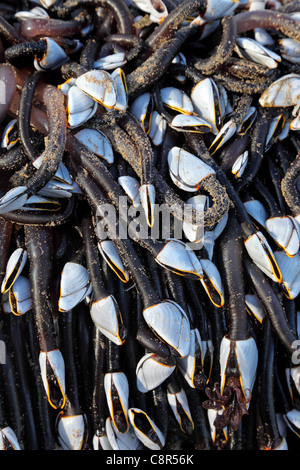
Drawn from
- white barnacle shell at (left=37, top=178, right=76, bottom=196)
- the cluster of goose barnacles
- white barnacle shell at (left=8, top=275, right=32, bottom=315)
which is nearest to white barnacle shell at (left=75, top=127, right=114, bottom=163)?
the cluster of goose barnacles

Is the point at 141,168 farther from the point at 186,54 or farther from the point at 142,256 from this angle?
the point at 186,54

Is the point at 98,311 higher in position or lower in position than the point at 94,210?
lower

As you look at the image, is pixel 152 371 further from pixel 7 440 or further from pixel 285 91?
pixel 285 91

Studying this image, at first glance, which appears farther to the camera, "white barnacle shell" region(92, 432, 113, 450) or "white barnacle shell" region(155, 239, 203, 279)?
"white barnacle shell" region(92, 432, 113, 450)

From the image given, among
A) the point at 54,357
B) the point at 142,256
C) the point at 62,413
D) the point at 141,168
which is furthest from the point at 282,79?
the point at 62,413

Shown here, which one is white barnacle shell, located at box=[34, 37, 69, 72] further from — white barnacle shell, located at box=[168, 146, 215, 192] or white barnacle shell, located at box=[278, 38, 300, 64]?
white barnacle shell, located at box=[278, 38, 300, 64]

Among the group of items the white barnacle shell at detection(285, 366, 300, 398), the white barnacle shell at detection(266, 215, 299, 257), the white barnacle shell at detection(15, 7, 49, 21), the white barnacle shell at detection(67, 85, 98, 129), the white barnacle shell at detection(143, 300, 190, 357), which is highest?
the white barnacle shell at detection(15, 7, 49, 21)

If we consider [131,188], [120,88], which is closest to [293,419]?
[131,188]
